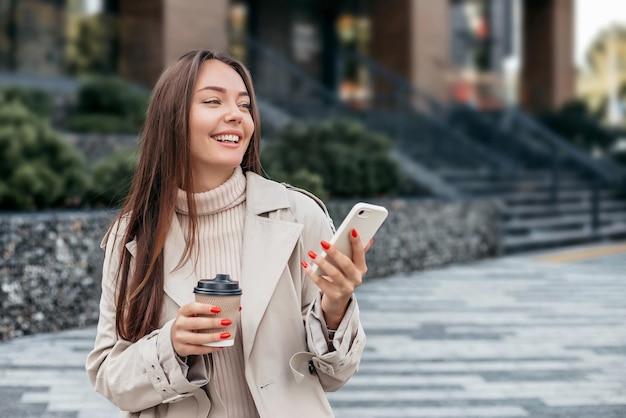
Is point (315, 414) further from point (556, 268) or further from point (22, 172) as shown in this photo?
point (556, 268)

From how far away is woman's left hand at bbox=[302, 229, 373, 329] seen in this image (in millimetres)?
2012

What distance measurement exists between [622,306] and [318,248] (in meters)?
6.95

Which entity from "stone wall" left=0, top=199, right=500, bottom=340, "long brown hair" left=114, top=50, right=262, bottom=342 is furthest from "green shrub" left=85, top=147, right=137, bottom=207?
"long brown hair" left=114, top=50, right=262, bottom=342

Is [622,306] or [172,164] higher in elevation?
[172,164]

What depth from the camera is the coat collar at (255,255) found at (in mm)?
2205

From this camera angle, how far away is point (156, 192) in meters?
2.38

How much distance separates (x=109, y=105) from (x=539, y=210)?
776 cm

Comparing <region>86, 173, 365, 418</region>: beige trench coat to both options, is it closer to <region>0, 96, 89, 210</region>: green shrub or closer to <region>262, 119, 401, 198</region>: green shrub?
<region>0, 96, 89, 210</region>: green shrub

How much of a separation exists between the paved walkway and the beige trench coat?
260 centimetres

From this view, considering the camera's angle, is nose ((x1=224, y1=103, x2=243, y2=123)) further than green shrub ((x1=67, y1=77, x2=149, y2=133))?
No

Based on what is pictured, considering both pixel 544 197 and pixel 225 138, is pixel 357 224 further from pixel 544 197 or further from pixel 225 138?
pixel 544 197

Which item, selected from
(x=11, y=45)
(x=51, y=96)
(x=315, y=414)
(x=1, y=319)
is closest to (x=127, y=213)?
(x=315, y=414)

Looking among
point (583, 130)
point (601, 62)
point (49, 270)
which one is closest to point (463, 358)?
point (49, 270)

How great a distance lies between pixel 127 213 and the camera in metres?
2.42
